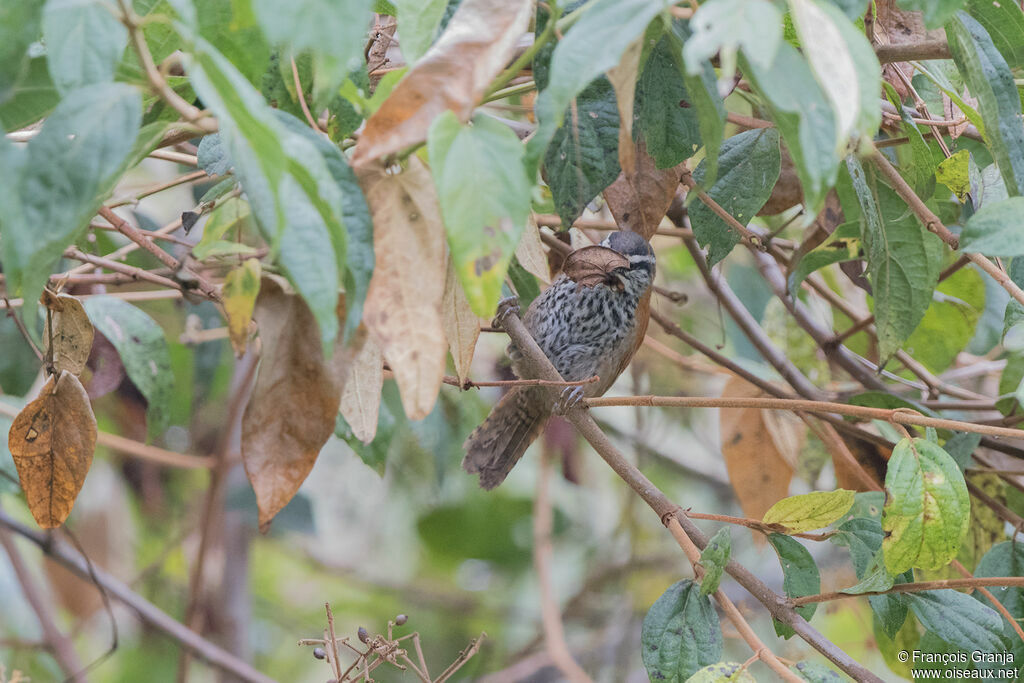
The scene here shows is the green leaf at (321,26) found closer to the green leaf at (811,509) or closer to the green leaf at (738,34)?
the green leaf at (738,34)

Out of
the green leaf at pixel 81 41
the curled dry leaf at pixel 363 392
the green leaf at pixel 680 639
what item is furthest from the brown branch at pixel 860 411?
the green leaf at pixel 81 41

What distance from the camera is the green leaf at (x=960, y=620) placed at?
1.47 meters

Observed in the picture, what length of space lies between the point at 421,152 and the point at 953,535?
87 centimetres

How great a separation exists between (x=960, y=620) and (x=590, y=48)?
1.16 metres

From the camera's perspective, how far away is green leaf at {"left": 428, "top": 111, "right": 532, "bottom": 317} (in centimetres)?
83

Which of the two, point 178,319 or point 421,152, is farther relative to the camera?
point 178,319

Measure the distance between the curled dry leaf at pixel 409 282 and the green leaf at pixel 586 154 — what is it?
45cm

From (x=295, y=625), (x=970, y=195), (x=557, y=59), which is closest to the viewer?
(x=557, y=59)

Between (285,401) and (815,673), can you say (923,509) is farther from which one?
(285,401)

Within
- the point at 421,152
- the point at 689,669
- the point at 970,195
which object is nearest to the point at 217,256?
the point at 421,152

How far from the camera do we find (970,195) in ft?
5.23

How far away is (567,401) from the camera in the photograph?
6.42 ft

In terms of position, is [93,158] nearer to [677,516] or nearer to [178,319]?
[677,516]

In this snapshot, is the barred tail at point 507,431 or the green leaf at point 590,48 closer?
the green leaf at point 590,48
